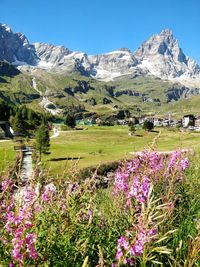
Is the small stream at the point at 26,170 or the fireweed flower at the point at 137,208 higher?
the fireweed flower at the point at 137,208

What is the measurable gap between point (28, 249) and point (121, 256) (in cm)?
98

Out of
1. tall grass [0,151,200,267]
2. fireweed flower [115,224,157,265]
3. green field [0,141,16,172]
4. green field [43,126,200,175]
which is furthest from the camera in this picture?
green field [43,126,200,175]

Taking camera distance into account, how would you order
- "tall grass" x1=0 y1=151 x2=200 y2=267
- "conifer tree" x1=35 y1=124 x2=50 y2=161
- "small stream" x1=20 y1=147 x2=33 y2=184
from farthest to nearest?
"conifer tree" x1=35 y1=124 x2=50 y2=161 < "small stream" x1=20 y1=147 x2=33 y2=184 < "tall grass" x1=0 y1=151 x2=200 y2=267

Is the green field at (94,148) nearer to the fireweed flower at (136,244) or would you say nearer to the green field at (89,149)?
the green field at (89,149)

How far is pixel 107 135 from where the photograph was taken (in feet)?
466

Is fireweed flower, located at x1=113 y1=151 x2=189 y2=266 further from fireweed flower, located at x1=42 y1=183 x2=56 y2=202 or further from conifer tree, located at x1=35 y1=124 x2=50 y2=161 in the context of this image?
conifer tree, located at x1=35 y1=124 x2=50 y2=161

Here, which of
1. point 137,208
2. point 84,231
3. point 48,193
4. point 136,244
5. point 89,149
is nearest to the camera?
point 136,244

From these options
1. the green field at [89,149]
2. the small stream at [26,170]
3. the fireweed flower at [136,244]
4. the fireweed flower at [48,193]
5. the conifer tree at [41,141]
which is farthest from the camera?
the conifer tree at [41,141]

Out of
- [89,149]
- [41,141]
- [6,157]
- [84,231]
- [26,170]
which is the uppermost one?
[6,157]

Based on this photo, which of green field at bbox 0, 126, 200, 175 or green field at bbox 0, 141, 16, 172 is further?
green field at bbox 0, 126, 200, 175

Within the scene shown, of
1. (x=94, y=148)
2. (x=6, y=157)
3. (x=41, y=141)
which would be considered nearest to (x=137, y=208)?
(x=6, y=157)

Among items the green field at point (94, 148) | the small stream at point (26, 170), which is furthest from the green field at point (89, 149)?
the small stream at point (26, 170)

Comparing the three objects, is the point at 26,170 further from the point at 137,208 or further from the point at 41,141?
the point at 137,208

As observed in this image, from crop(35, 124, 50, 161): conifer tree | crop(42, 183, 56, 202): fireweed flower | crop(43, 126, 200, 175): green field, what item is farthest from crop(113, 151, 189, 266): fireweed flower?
crop(35, 124, 50, 161): conifer tree
